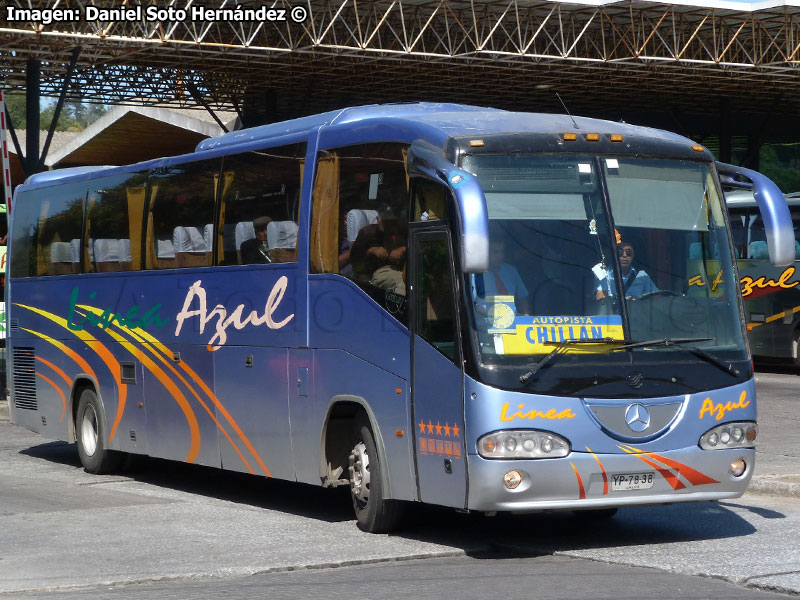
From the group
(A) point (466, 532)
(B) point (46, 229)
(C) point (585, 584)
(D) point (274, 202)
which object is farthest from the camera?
(B) point (46, 229)

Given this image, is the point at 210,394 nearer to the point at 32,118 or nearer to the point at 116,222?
the point at 116,222

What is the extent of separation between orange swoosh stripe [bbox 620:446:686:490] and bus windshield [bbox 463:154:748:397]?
1.36ft

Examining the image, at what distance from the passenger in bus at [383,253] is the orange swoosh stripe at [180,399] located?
3175 millimetres

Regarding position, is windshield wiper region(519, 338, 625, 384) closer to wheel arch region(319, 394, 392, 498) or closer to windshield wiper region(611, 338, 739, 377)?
windshield wiper region(611, 338, 739, 377)

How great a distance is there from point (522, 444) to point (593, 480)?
541 mm

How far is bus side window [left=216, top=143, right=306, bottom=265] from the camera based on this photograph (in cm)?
1090

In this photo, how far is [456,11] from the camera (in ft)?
95.3

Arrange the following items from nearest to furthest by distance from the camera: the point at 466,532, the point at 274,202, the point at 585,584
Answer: the point at 585,584 → the point at 466,532 → the point at 274,202

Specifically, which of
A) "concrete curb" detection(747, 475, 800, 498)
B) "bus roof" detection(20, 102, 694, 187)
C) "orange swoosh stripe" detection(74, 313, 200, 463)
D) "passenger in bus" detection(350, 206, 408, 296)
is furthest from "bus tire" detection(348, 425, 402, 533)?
"concrete curb" detection(747, 475, 800, 498)

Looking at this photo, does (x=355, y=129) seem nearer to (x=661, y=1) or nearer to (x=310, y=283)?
(x=310, y=283)

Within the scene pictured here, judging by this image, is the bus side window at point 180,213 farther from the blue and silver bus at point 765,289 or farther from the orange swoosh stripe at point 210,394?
the blue and silver bus at point 765,289

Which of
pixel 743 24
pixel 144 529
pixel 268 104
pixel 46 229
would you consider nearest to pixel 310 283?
pixel 144 529

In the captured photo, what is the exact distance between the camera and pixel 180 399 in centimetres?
1266

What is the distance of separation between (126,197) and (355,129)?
14.5ft
